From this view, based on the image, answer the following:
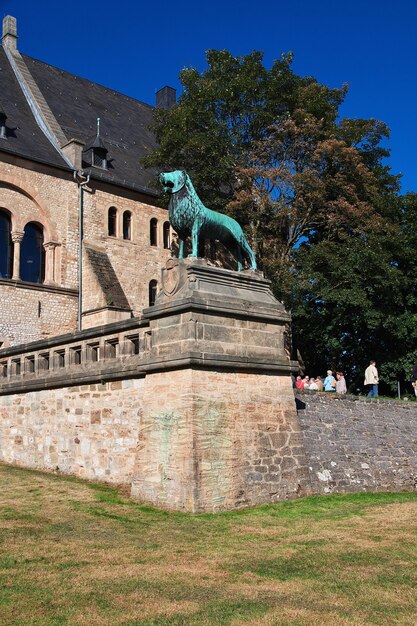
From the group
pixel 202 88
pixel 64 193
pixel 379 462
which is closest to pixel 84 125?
pixel 64 193

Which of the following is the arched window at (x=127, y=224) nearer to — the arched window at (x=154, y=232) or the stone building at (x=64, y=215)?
the stone building at (x=64, y=215)

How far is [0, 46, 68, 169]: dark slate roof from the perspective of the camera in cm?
2566

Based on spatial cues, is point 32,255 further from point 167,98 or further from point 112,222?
point 167,98

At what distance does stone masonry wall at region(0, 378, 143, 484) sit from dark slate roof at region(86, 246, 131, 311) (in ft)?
29.6

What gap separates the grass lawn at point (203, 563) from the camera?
5.64 meters

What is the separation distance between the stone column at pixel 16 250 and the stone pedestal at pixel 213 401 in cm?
1419

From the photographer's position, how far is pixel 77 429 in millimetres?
13930

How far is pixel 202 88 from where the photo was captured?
2553 centimetres

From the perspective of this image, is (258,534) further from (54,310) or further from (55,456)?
(54,310)

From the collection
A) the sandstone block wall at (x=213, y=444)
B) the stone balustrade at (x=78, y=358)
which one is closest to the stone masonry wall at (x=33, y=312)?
the stone balustrade at (x=78, y=358)

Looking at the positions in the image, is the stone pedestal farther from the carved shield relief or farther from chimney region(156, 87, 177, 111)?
chimney region(156, 87, 177, 111)

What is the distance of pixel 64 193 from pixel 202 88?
266 inches

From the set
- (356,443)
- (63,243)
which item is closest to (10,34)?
(63,243)

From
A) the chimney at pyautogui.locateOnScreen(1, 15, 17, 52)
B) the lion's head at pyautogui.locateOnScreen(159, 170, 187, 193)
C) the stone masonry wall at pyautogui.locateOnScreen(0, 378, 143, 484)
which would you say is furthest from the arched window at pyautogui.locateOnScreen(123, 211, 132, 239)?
the lion's head at pyautogui.locateOnScreen(159, 170, 187, 193)
